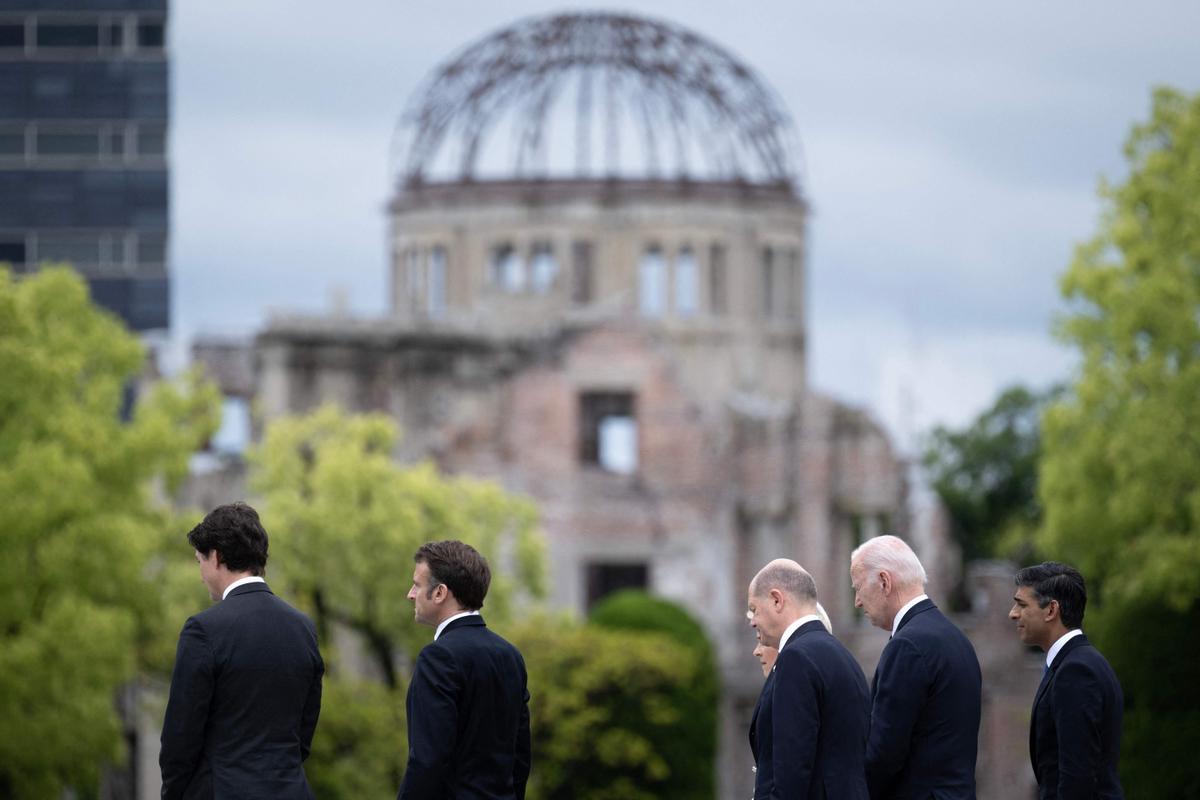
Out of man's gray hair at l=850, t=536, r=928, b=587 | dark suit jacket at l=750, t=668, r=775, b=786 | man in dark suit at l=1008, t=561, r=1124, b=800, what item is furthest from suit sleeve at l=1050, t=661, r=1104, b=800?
dark suit jacket at l=750, t=668, r=775, b=786

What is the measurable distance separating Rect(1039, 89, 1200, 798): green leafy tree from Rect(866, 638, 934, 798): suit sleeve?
751 inches

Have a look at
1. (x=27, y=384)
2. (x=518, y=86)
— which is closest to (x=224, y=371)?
(x=518, y=86)

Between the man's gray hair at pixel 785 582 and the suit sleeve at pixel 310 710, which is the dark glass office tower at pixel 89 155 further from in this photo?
the man's gray hair at pixel 785 582

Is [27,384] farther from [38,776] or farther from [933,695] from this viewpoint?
[933,695]

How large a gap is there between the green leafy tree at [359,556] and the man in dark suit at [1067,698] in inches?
1006

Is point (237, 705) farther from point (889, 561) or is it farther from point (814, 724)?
point (889, 561)

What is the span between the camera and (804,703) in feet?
34.6

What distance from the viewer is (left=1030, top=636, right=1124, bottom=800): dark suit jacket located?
Answer: 1175 centimetres

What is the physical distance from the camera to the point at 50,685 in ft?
104

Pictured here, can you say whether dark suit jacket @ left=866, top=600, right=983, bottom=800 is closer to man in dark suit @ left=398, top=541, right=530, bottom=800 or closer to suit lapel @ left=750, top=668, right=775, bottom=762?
suit lapel @ left=750, top=668, right=775, bottom=762

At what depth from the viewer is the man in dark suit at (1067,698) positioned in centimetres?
1177

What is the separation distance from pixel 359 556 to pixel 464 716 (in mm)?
27893

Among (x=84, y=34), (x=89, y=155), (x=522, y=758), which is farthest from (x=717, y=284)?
(x=522, y=758)

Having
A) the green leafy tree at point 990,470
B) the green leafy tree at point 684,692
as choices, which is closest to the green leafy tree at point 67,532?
the green leafy tree at point 684,692
